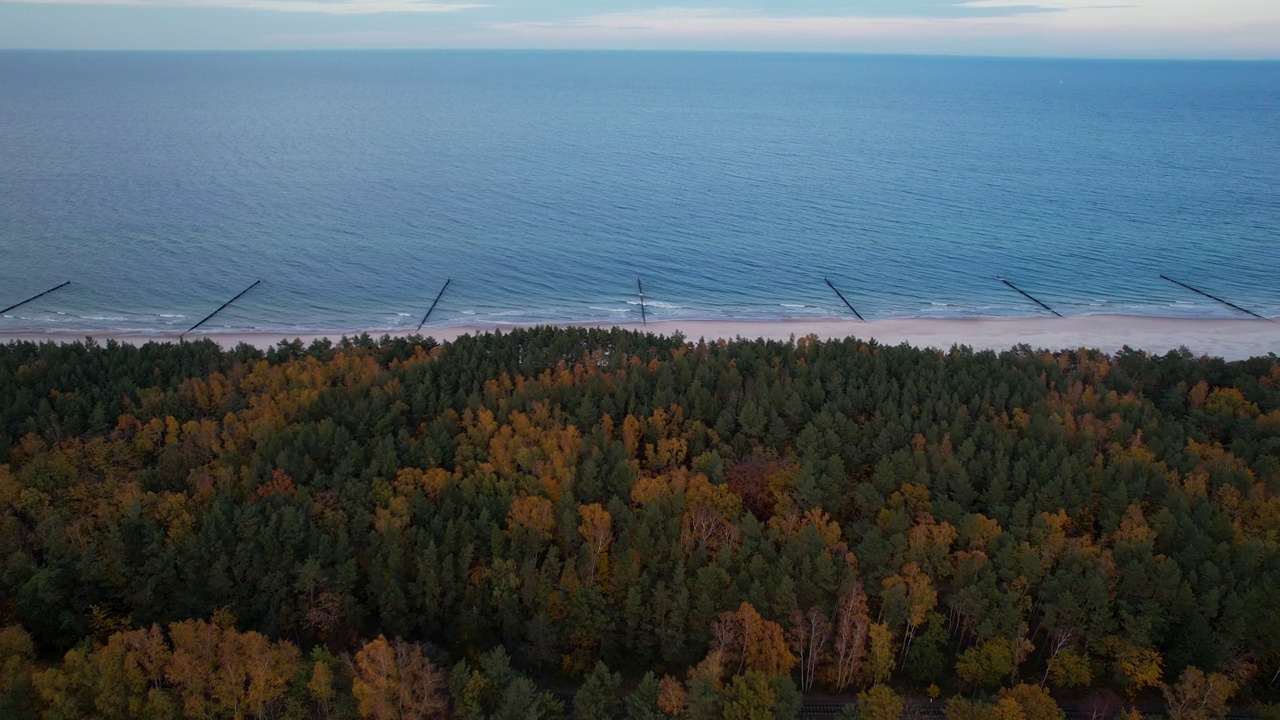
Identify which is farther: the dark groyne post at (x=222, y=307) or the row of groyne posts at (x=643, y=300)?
the row of groyne posts at (x=643, y=300)

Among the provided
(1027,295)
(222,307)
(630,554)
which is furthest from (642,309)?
(630,554)

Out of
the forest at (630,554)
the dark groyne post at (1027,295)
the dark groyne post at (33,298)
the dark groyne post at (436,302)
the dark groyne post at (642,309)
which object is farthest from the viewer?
the dark groyne post at (1027,295)

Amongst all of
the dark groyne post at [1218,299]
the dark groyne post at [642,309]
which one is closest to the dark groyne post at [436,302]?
the dark groyne post at [642,309]

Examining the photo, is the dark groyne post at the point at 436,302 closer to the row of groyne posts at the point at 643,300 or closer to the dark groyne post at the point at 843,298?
the row of groyne posts at the point at 643,300

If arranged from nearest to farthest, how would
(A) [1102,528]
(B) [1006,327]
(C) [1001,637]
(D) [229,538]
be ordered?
(C) [1001,637] < (D) [229,538] < (A) [1102,528] < (B) [1006,327]

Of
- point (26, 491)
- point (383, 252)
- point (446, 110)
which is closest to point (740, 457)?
point (26, 491)

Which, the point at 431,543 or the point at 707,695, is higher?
Result: the point at 431,543

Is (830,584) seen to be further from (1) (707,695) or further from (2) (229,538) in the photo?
(2) (229,538)

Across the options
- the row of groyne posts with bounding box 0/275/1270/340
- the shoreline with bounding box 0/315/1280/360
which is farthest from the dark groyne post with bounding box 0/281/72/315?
the shoreline with bounding box 0/315/1280/360
